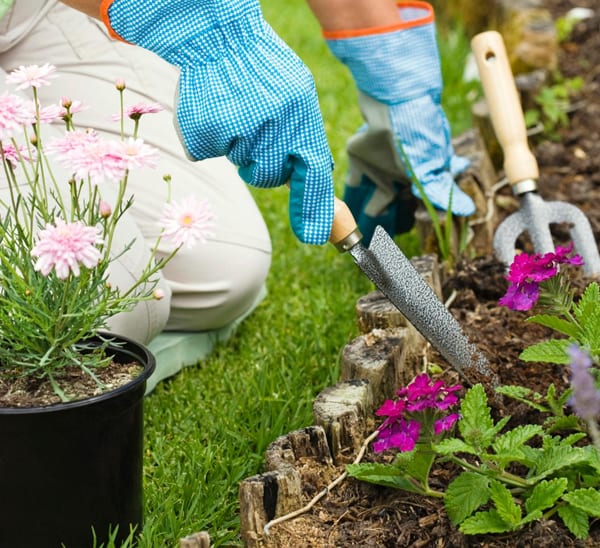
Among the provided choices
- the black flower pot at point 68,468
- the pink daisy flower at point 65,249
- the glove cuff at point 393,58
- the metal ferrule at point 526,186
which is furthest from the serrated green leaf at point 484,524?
the glove cuff at point 393,58

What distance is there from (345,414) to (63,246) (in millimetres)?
576

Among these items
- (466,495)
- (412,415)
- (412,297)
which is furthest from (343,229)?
(466,495)

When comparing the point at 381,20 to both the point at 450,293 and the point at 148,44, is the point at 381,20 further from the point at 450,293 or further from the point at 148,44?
the point at 148,44

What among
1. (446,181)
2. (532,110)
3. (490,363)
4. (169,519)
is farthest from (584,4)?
(169,519)

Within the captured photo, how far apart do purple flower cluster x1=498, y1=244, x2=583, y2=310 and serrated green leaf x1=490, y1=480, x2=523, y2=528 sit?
348 millimetres

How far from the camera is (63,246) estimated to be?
122 centimetres

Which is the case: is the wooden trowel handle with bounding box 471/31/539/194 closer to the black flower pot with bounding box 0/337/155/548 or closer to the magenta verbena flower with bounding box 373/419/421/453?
the magenta verbena flower with bounding box 373/419/421/453

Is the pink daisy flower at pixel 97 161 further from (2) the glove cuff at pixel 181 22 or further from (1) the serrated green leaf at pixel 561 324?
(1) the serrated green leaf at pixel 561 324

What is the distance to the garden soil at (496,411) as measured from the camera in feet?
4.63

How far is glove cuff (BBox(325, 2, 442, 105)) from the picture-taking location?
7.68 feet

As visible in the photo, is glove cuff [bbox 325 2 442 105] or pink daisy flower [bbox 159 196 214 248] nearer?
pink daisy flower [bbox 159 196 214 248]

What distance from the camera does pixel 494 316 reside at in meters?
2.07

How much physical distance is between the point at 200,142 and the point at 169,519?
1.96ft

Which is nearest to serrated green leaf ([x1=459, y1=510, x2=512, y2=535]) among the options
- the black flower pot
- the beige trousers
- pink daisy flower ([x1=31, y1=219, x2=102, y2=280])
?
the black flower pot
